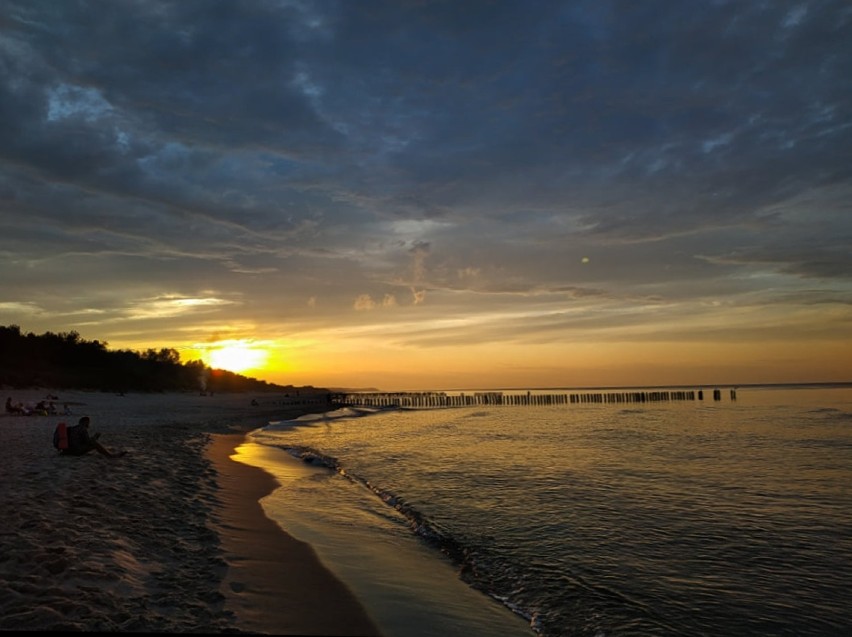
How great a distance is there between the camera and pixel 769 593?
817cm

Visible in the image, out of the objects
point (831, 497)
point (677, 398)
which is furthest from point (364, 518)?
point (677, 398)

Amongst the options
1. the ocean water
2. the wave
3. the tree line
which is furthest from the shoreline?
the tree line

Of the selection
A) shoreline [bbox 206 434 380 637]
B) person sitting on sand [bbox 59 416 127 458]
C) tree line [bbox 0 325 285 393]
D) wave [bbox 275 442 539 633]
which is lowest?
wave [bbox 275 442 539 633]

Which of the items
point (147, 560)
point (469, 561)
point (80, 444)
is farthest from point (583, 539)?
point (80, 444)

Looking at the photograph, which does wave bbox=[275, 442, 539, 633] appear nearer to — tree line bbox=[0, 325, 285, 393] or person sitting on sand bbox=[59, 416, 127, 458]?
person sitting on sand bbox=[59, 416, 127, 458]

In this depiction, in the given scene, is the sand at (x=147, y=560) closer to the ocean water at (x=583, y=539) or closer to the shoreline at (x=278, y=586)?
A: the shoreline at (x=278, y=586)

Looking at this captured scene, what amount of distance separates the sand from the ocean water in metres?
0.80

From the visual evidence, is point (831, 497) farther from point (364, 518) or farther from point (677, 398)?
point (677, 398)

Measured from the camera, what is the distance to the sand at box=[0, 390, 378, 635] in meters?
5.67

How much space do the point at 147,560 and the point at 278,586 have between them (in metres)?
2.00

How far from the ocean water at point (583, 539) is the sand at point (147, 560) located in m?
0.80

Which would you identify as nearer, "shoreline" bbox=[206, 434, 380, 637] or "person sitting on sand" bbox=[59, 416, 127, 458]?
"shoreline" bbox=[206, 434, 380, 637]

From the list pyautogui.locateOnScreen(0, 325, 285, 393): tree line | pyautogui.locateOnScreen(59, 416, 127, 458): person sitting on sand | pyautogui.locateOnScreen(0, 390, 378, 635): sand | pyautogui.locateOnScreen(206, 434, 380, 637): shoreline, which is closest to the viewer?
pyautogui.locateOnScreen(0, 390, 378, 635): sand

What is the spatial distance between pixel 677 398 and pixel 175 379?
326 feet
